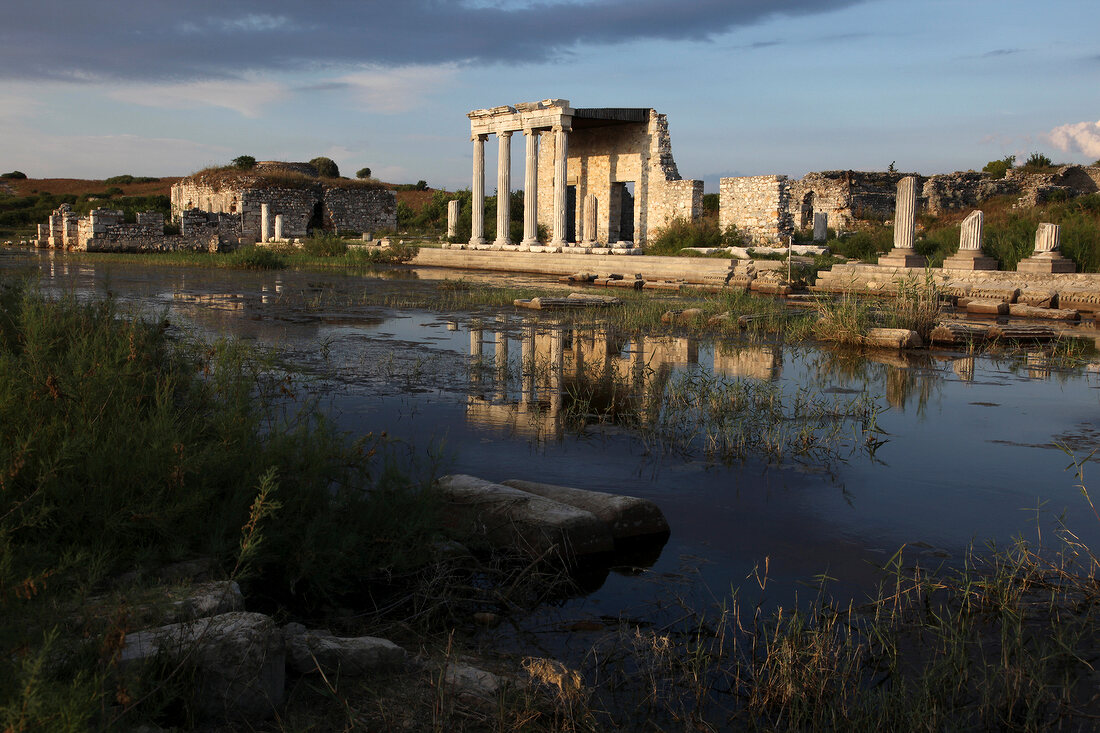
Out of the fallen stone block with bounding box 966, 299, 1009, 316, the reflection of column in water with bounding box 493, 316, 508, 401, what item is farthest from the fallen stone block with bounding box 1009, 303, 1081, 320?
the reflection of column in water with bounding box 493, 316, 508, 401

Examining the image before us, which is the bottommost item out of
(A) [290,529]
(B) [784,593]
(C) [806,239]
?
(B) [784,593]

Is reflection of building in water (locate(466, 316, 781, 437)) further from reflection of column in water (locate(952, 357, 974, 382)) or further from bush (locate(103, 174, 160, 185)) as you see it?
bush (locate(103, 174, 160, 185))

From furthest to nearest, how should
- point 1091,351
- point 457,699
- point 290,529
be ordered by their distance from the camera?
1. point 1091,351
2. point 290,529
3. point 457,699

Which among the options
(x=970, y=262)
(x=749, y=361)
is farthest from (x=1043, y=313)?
(x=749, y=361)

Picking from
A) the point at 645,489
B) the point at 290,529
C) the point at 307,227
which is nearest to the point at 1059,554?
the point at 645,489

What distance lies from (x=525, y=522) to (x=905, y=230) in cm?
1737

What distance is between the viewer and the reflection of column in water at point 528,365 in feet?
26.1

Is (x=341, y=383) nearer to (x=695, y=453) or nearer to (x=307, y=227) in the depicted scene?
(x=695, y=453)

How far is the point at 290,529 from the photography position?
3385mm

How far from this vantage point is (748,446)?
20.9ft

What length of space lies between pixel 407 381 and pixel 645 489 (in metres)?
3.80

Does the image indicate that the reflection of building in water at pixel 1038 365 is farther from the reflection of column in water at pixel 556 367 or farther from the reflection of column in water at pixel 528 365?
the reflection of column in water at pixel 528 365

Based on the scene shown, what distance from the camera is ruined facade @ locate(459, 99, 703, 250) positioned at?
28953 mm

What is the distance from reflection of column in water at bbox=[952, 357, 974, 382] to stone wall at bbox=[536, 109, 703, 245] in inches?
753
